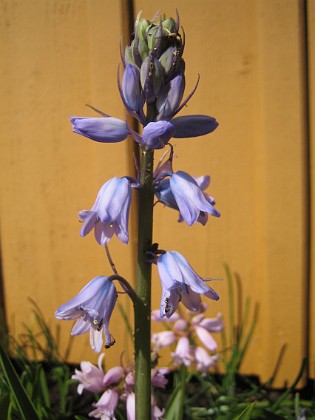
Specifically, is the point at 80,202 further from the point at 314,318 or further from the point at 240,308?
the point at 314,318

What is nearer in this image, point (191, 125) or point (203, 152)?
point (191, 125)

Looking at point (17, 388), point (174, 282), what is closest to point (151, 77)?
point (174, 282)

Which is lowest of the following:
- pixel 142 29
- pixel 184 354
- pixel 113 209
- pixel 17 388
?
pixel 184 354

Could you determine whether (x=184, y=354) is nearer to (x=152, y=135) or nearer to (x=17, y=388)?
(x=17, y=388)

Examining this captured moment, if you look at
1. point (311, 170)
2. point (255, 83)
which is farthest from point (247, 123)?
point (311, 170)

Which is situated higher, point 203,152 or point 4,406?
point 203,152

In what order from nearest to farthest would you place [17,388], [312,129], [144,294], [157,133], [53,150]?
[157,133], [144,294], [17,388], [312,129], [53,150]

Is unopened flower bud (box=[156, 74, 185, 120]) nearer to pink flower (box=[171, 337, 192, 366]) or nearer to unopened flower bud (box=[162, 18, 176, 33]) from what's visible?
unopened flower bud (box=[162, 18, 176, 33])
